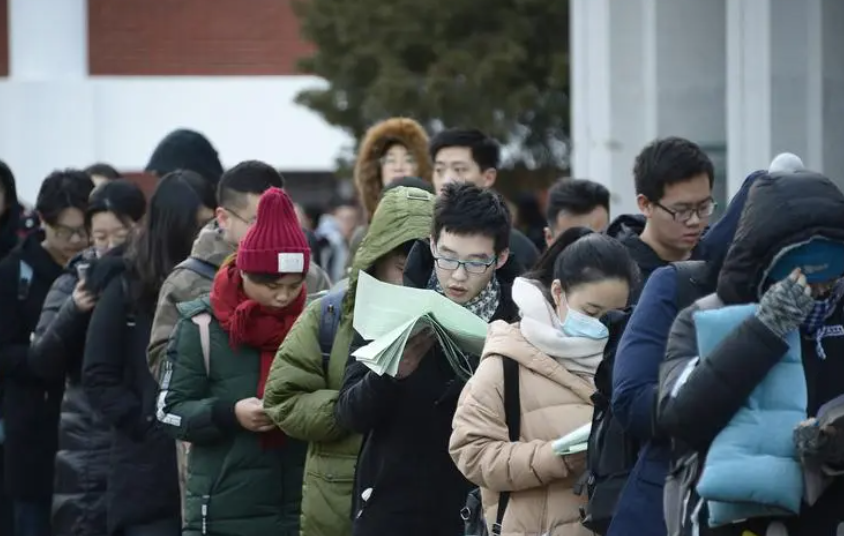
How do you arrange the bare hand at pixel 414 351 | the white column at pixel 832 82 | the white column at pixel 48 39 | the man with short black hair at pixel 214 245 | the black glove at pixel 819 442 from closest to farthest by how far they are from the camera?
1. the black glove at pixel 819 442
2. the bare hand at pixel 414 351
3. the man with short black hair at pixel 214 245
4. the white column at pixel 832 82
5. the white column at pixel 48 39

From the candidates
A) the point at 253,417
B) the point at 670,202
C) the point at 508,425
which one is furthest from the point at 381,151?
the point at 508,425

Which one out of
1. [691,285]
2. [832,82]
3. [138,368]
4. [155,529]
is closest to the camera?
[691,285]

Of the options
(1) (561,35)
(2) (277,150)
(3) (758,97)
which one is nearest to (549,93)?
(1) (561,35)

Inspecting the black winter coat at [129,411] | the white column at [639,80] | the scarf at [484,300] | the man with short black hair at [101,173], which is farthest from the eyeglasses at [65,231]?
the white column at [639,80]

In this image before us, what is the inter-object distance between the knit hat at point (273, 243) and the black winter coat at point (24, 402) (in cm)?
290

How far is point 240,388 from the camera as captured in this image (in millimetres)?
6906

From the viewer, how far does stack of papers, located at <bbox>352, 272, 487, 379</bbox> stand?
5621 mm

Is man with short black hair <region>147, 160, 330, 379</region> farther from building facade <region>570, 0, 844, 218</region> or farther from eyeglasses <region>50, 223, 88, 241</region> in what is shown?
building facade <region>570, 0, 844, 218</region>

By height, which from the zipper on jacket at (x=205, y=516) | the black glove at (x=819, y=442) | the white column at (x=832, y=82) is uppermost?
the white column at (x=832, y=82)

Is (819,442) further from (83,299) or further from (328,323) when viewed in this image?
(83,299)

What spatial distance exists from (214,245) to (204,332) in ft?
2.32

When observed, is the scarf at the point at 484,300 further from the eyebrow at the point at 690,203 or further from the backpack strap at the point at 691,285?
the backpack strap at the point at 691,285

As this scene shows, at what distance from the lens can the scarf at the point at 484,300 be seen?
19.6 feet

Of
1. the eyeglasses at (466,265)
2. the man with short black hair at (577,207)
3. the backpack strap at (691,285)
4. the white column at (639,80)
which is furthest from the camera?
the white column at (639,80)
